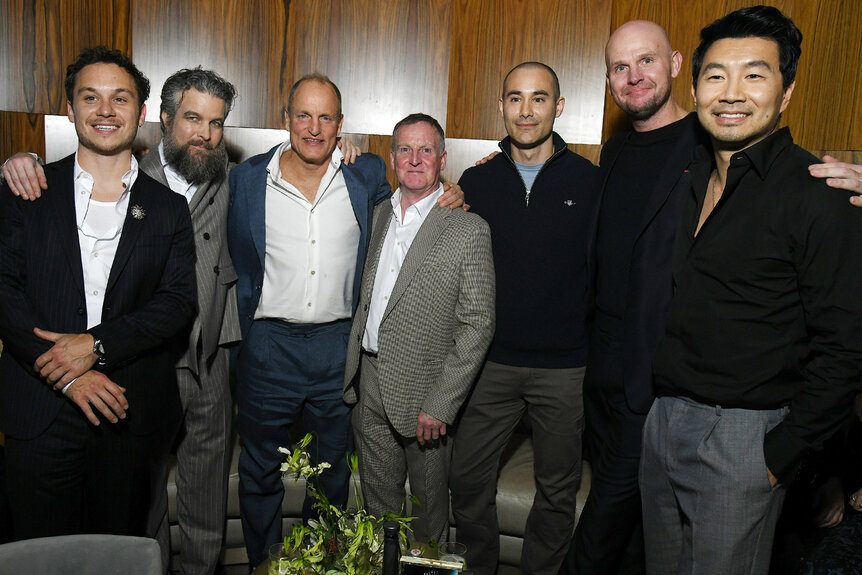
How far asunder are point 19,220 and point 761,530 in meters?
2.17

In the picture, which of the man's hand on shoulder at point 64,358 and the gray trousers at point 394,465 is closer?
the man's hand on shoulder at point 64,358

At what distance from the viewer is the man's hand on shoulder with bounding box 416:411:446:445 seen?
7.81 ft

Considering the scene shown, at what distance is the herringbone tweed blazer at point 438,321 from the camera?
91.9 inches

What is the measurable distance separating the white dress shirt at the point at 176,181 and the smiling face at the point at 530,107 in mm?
1195

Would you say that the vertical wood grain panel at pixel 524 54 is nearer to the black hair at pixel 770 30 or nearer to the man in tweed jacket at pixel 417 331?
the man in tweed jacket at pixel 417 331

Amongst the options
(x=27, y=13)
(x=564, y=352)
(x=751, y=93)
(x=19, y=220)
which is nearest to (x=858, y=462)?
(x=564, y=352)

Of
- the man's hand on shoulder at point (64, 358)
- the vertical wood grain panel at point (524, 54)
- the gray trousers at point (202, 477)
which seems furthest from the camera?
the vertical wood grain panel at point (524, 54)

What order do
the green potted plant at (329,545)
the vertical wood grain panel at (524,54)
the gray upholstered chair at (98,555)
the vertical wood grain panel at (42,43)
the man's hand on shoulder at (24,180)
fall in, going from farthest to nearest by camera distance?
the vertical wood grain panel at (524,54)
the vertical wood grain panel at (42,43)
the man's hand on shoulder at (24,180)
the green potted plant at (329,545)
the gray upholstered chair at (98,555)

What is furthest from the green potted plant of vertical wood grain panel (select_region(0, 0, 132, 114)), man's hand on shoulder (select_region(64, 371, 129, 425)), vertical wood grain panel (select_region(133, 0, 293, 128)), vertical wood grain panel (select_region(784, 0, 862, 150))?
vertical wood grain panel (select_region(0, 0, 132, 114))

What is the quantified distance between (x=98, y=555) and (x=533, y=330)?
1.55 metres

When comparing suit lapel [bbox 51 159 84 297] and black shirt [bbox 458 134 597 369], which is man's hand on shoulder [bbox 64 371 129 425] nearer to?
suit lapel [bbox 51 159 84 297]

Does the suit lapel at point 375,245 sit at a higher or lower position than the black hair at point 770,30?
lower

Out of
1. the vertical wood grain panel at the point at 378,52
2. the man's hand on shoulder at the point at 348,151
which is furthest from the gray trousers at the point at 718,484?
the vertical wood grain panel at the point at 378,52

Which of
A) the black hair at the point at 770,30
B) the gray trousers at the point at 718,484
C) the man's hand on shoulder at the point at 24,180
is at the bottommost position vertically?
the gray trousers at the point at 718,484
